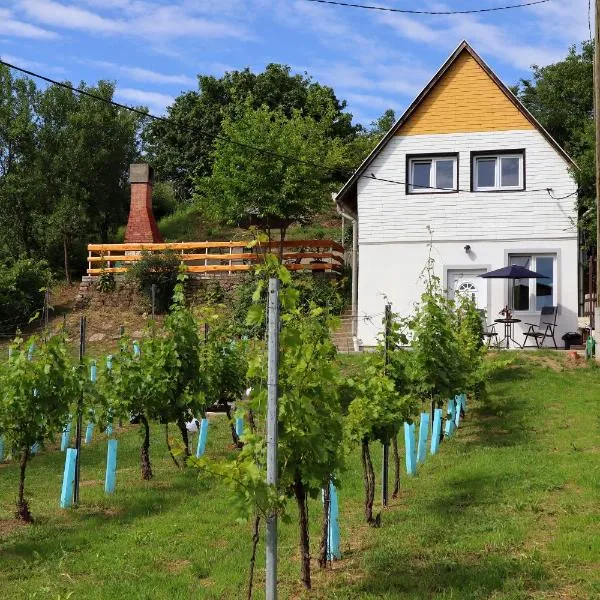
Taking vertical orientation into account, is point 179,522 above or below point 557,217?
below

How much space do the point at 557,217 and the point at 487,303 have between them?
297 centimetres

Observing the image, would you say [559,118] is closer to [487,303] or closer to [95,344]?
[487,303]

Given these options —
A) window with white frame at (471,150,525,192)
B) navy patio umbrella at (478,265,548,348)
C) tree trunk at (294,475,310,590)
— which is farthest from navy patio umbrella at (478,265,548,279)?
tree trunk at (294,475,310,590)

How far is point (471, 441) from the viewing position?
13.3 m

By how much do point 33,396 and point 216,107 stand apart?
36.2 metres

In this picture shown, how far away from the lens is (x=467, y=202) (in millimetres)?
22172

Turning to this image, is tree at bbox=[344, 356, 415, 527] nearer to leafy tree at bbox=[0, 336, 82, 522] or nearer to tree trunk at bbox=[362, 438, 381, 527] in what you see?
tree trunk at bbox=[362, 438, 381, 527]

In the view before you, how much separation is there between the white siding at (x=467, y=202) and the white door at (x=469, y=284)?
97cm

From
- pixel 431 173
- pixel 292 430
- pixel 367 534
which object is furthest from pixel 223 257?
pixel 292 430

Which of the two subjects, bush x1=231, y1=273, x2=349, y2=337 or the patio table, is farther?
bush x1=231, y1=273, x2=349, y2=337

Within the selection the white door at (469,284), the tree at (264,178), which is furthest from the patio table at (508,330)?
the tree at (264,178)

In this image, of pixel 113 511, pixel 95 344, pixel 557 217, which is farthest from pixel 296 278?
pixel 113 511

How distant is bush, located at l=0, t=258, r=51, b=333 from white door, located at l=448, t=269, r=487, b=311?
13.1 metres

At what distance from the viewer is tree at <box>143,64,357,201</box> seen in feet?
142
